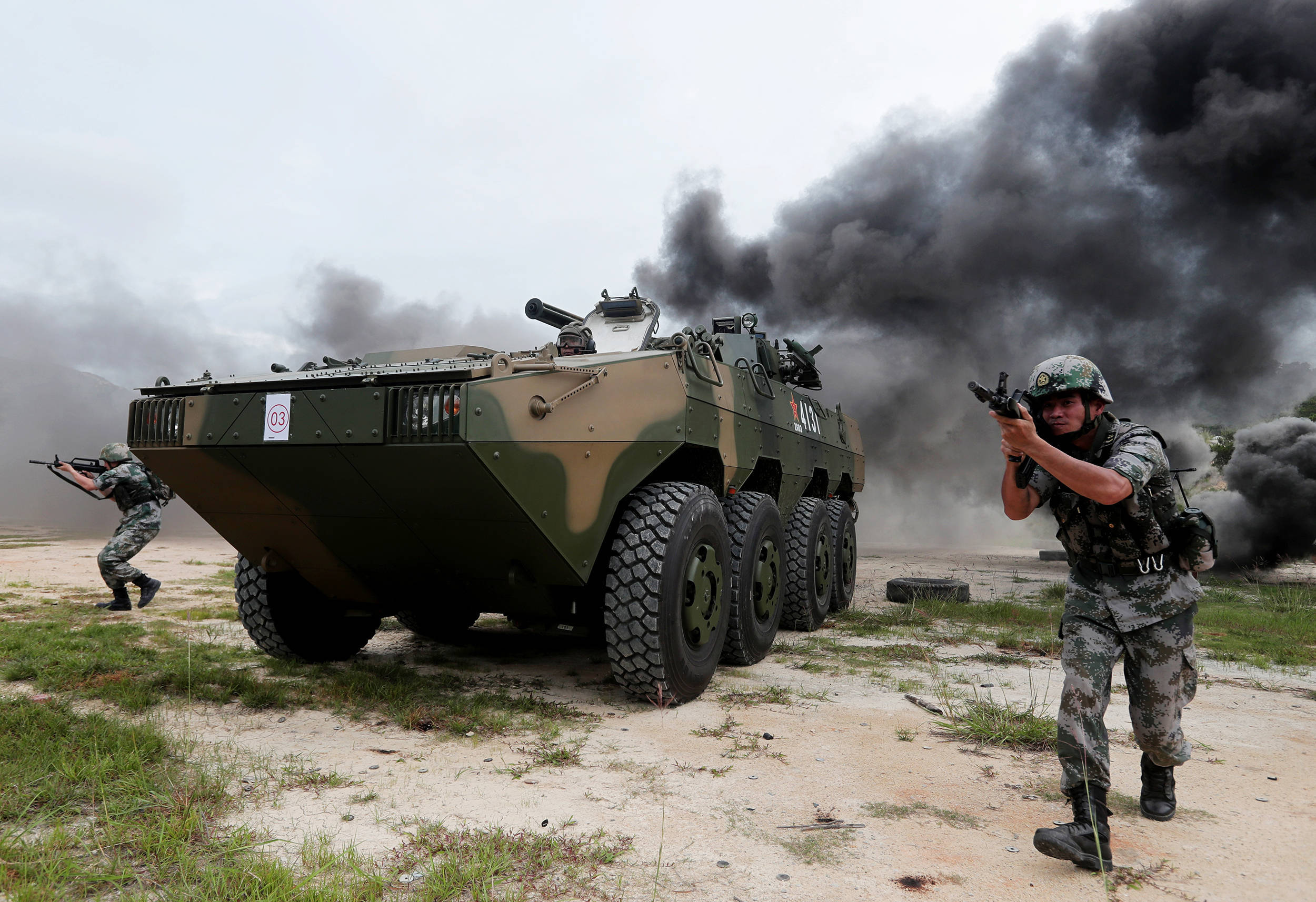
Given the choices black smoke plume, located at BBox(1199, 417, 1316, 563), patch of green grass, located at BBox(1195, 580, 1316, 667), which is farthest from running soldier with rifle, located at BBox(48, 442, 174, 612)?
black smoke plume, located at BBox(1199, 417, 1316, 563)

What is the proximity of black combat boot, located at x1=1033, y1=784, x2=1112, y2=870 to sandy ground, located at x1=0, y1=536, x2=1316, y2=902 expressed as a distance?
55 mm

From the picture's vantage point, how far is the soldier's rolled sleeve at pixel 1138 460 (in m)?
2.44

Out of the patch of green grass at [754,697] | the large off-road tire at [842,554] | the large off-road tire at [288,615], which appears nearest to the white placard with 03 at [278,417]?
the large off-road tire at [288,615]

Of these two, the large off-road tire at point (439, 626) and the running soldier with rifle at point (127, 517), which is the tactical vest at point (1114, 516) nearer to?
the large off-road tire at point (439, 626)

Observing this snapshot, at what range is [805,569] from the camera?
6508 millimetres

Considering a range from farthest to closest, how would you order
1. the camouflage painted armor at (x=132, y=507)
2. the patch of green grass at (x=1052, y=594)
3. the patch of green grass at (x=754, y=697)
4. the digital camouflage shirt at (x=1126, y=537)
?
the patch of green grass at (x=1052, y=594)
the camouflage painted armor at (x=132, y=507)
the patch of green grass at (x=754, y=697)
the digital camouflage shirt at (x=1126, y=537)

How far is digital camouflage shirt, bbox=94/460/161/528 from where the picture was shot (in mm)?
7355

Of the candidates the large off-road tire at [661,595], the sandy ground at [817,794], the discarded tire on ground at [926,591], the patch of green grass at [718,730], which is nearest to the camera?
the sandy ground at [817,794]

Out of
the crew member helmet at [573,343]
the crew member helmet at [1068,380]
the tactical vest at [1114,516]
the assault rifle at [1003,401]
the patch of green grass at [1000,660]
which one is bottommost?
the patch of green grass at [1000,660]

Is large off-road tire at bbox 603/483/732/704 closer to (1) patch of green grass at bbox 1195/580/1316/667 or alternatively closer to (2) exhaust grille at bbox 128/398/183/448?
(2) exhaust grille at bbox 128/398/183/448

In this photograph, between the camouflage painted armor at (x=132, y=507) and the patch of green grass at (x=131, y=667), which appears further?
the camouflage painted armor at (x=132, y=507)

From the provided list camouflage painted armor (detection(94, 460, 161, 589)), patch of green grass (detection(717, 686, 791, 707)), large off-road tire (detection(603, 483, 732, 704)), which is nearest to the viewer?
large off-road tire (detection(603, 483, 732, 704))

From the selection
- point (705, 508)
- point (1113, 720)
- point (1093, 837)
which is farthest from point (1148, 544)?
point (705, 508)

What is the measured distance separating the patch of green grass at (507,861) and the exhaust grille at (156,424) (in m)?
2.18
